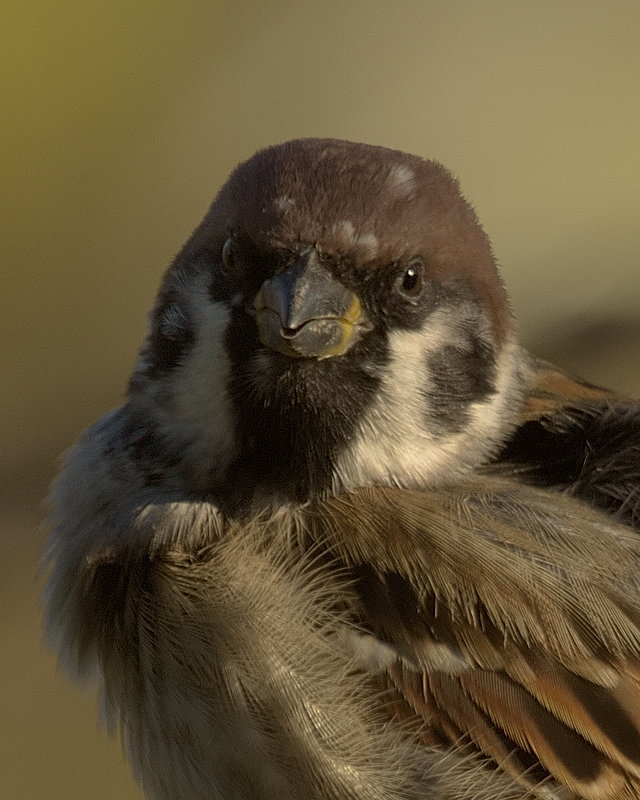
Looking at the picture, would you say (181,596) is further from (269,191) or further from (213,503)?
(269,191)

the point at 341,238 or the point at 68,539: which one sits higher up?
the point at 341,238

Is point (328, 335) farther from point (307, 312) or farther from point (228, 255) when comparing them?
point (228, 255)

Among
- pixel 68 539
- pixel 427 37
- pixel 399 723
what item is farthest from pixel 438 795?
pixel 427 37

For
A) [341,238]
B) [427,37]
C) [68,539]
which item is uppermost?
[427,37]

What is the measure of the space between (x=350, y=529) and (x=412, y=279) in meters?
0.43

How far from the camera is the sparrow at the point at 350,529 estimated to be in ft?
6.52

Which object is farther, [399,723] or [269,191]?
[269,191]

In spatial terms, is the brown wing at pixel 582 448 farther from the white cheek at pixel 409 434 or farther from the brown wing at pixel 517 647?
the brown wing at pixel 517 647

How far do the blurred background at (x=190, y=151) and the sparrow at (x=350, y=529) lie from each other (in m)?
0.89

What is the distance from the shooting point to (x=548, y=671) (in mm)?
1988

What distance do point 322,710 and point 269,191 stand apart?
0.84 meters

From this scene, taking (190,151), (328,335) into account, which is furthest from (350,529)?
(190,151)

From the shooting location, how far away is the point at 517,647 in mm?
1992

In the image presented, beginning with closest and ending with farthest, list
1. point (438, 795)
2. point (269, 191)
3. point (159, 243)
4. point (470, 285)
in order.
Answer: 1. point (438, 795)
2. point (269, 191)
3. point (470, 285)
4. point (159, 243)
